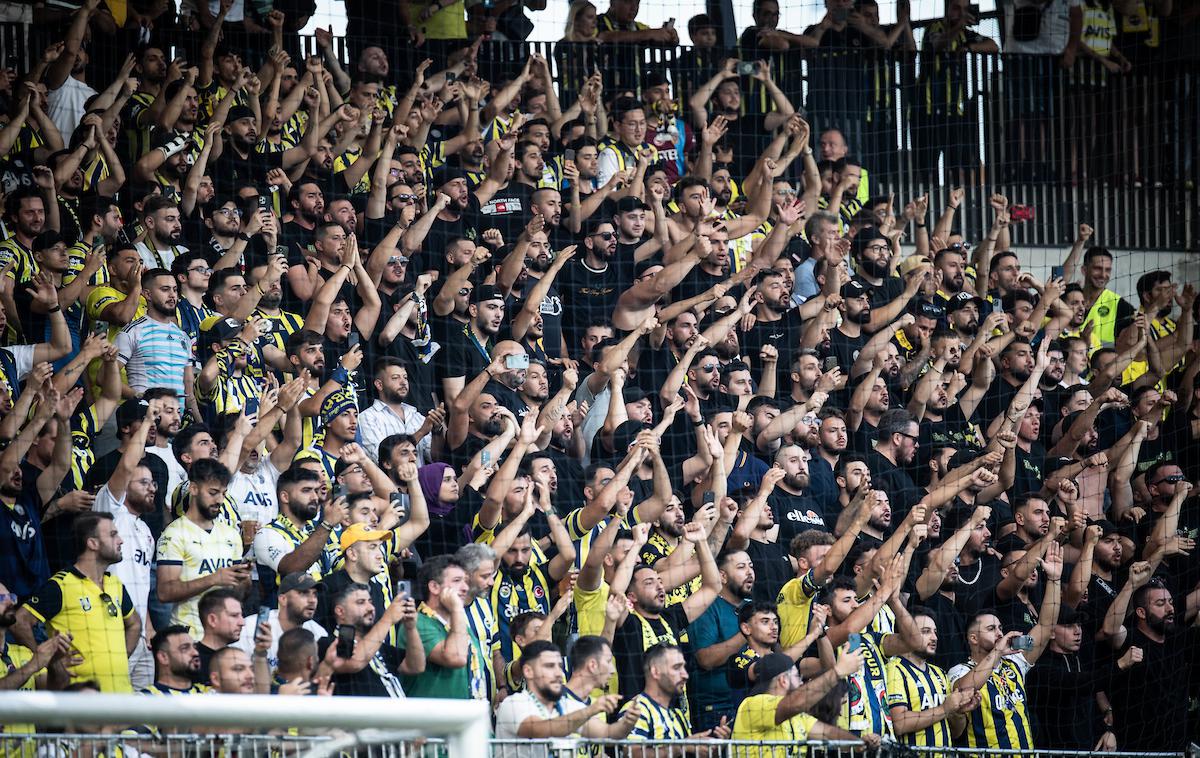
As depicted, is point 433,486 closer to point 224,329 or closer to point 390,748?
point 224,329

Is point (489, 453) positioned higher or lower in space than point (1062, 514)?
higher

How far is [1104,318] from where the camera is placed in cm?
930

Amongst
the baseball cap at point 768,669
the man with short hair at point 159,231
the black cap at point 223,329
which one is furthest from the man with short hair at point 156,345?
the baseball cap at point 768,669

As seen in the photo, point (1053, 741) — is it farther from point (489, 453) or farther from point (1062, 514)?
point (489, 453)

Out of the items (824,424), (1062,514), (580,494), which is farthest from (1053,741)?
(580,494)

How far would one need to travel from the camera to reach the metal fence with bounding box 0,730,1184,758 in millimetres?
3447

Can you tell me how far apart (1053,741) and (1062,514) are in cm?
118

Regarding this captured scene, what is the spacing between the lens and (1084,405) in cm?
840

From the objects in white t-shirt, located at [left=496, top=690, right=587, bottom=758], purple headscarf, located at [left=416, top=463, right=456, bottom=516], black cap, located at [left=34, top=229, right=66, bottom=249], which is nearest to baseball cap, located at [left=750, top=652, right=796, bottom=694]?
white t-shirt, located at [left=496, top=690, right=587, bottom=758]

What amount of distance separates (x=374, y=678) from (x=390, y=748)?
7.93 ft

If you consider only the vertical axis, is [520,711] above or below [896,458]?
below

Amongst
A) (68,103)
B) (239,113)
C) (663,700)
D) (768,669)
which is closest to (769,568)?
(768,669)

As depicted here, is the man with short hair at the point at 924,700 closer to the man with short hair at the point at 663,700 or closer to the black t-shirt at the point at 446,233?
the man with short hair at the point at 663,700

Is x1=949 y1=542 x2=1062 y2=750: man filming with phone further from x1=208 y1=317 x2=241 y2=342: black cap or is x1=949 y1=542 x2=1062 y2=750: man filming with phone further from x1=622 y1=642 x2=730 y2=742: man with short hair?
x1=208 y1=317 x2=241 y2=342: black cap
